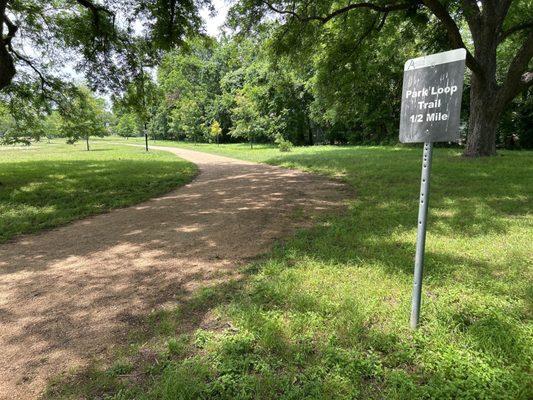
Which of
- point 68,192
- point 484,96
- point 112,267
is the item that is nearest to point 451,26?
point 484,96

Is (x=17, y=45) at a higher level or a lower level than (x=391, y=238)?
higher

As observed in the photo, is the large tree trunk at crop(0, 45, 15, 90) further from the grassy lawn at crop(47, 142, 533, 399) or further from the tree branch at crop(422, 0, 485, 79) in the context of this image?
the tree branch at crop(422, 0, 485, 79)

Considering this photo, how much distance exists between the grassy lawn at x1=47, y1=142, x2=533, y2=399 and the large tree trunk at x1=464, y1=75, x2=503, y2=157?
868 cm

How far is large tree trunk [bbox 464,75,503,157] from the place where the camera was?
39.8 feet

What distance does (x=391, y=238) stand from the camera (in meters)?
5.02

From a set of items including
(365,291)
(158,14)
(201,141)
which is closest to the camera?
(365,291)

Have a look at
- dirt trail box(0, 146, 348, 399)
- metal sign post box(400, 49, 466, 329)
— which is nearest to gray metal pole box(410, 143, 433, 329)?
metal sign post box(400, 49, 466, 329)

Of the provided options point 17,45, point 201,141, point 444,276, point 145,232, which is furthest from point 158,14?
point 201,141

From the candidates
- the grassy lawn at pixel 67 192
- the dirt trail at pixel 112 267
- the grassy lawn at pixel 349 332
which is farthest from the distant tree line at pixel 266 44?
the grassy lawn at pixel 349 332

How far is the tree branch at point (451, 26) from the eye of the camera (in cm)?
1020

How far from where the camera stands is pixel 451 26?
10.8m

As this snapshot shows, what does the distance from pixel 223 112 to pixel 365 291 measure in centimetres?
4131

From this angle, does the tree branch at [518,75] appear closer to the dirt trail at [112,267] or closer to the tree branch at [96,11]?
the dirt trail at [112,267]

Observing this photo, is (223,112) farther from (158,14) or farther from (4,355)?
(4,355)
